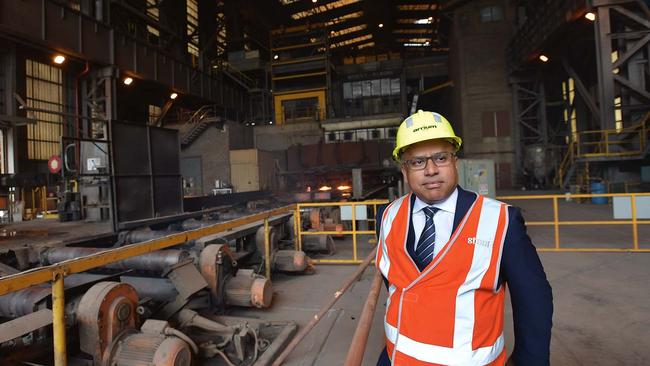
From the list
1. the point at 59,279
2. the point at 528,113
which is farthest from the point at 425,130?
the point at 528,113

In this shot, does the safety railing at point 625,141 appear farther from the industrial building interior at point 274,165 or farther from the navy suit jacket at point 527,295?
the navy suit jacket at point 527,295

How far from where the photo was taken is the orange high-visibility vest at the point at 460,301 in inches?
54.4

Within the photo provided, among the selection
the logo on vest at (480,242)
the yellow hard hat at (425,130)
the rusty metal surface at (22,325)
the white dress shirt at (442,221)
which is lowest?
the rusty metal surface at (22,325)

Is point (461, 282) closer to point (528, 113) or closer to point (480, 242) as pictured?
point (480, 242)

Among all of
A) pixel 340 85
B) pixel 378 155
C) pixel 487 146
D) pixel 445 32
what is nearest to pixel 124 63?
pixel 378 155

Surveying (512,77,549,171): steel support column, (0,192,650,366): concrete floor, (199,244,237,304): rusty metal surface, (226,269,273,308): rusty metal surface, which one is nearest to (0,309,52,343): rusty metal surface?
(199,244,237,304): rusty metal surface

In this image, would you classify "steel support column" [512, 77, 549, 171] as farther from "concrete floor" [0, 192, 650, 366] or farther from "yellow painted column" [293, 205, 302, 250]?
"yellow painted column" [293, 205, 302, 250]

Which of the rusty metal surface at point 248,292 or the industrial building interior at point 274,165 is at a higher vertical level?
the industrial building interior at point 274,165

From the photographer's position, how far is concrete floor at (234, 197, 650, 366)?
3.37 meters

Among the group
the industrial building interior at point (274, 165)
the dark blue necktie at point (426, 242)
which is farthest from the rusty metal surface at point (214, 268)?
the dark blue necktie at point (426, 242)

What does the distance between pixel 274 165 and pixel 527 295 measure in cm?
1802

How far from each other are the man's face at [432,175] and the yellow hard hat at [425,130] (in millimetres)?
49

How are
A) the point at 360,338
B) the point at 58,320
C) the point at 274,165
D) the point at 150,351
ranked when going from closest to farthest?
1. the point at 360,338
2. the point at 58,320
3. the point at 150,351
4. the point at 274,165

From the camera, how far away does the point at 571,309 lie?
4.30 metres
